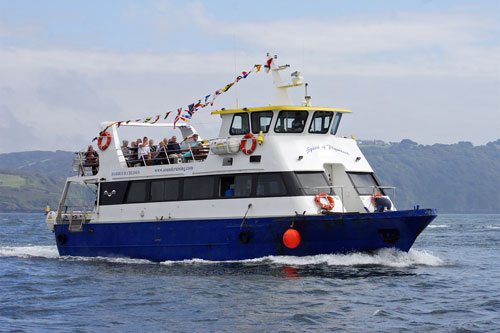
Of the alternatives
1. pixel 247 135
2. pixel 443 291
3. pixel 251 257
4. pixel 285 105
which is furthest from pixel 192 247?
pixel 443 291

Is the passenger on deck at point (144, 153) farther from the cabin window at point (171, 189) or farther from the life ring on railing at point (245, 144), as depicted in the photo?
the life ring on railing at point (245, 144)

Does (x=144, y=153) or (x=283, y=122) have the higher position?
(x=283, y=122)

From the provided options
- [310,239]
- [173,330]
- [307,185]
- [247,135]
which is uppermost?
[247,135]

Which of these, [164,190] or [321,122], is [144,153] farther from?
[321,122]

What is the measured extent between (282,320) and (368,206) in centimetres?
800

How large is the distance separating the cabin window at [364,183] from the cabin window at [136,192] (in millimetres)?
6517

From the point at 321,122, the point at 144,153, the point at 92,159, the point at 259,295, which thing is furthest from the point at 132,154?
the point at 259,295

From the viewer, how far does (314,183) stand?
2072 centimetres

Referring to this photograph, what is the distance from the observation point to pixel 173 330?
13359mm

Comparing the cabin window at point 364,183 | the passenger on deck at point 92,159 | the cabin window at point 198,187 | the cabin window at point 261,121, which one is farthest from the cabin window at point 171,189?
the cabin window at point 364,183

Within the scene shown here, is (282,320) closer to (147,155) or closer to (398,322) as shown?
(398,322)

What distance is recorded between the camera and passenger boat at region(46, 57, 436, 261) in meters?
19.7

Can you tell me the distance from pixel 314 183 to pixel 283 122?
208cm

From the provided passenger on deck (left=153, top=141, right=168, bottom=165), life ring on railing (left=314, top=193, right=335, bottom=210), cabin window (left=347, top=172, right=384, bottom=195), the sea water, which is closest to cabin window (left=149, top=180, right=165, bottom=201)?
passenger on deck (left=153, top=141, right=168, bottom=165)
